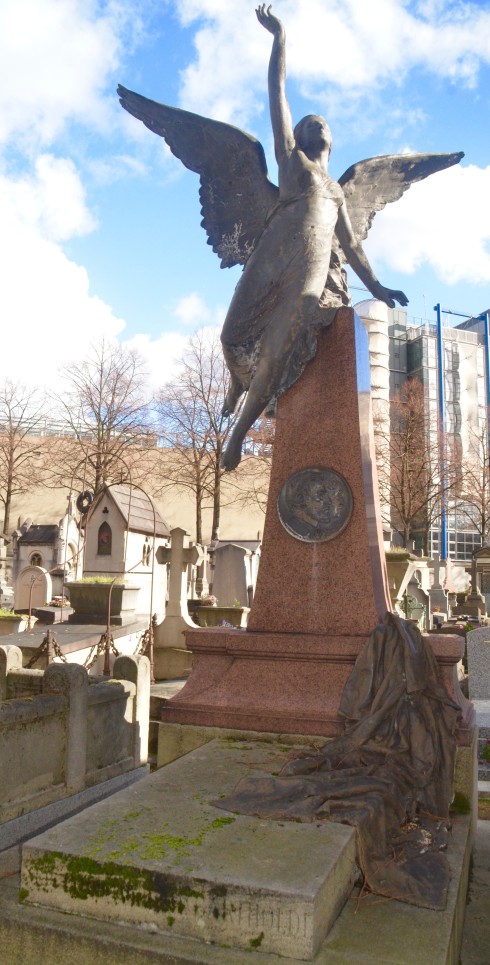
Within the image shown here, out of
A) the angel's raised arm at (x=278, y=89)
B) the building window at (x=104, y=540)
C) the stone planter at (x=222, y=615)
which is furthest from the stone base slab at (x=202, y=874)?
the building window at (x=104, y=540)

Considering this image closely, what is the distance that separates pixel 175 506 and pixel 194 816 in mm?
41723

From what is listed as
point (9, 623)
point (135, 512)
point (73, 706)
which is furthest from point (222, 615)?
point (73, 706)

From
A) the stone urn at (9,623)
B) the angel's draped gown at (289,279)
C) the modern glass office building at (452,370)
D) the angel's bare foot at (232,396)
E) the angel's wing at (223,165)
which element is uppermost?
the modern glass office building at (452,370)

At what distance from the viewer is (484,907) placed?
3809mm

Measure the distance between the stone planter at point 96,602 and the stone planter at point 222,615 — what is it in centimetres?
169

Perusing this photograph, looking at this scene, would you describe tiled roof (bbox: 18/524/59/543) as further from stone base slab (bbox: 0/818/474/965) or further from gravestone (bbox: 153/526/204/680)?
stone base slab (bbox: 0/818/474/965)

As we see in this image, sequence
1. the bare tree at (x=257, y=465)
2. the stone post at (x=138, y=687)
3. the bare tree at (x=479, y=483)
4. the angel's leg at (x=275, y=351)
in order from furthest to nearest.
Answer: the bare tree at (x=479, y=483) → the bare tree at (x=257, y=465) → the stone post at (x=138, y=687) → the angel's leg at (x=275, y=351)

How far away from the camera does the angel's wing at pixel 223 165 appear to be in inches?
248

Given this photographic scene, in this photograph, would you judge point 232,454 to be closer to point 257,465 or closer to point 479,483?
point 257,465

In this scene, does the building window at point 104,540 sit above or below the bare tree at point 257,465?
below

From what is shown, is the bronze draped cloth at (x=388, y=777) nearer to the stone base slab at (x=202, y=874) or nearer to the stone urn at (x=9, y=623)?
the stone base slab at (x=202, y=874)

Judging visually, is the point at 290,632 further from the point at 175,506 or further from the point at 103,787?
the point at 175,506

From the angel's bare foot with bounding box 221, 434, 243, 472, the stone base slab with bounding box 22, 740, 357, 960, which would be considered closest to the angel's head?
the angel's bare foot with bounding box 221, 434, 243, 472

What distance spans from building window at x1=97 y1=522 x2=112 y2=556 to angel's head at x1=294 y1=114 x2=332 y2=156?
1368cm
